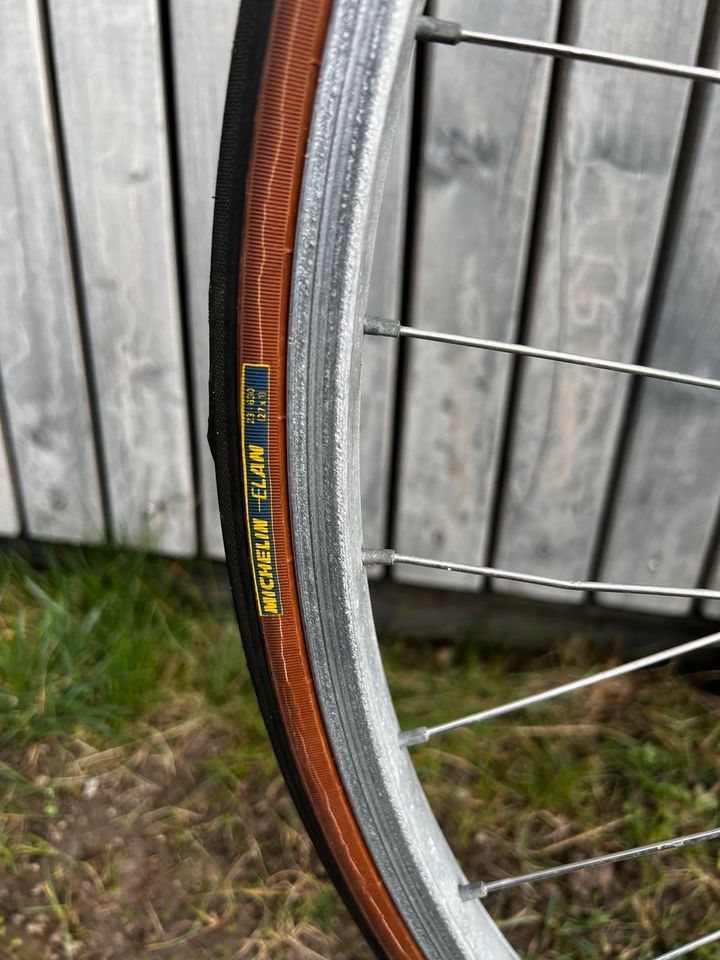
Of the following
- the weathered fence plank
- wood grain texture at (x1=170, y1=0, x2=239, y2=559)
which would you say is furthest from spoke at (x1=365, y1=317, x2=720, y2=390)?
the weathered fence plank

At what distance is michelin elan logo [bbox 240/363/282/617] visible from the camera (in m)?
0.52

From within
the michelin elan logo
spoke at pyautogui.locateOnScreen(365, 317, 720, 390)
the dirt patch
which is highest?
spoke at pyautogui.locateOnScreen(365, 317, 720, 390)

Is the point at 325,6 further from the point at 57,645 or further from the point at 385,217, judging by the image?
the point at 57,645

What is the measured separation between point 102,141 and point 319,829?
2.48ft

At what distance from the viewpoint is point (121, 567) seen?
1.27 meters

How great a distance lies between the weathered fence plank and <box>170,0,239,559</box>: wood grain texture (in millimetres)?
320

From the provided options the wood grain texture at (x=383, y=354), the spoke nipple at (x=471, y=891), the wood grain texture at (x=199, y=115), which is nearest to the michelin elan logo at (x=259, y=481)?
the spoke nipple at (x=471, y=891)

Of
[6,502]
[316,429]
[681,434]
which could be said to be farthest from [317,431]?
[6,502]

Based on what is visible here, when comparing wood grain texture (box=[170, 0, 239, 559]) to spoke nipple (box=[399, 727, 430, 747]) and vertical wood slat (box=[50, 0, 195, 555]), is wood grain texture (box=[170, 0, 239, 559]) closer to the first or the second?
vertical wood slat (box=[50, 0, 195, 555])

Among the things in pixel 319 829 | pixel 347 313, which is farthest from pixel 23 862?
pixel 347 313

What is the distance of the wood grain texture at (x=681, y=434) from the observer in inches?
38.4

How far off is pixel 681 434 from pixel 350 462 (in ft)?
2.22

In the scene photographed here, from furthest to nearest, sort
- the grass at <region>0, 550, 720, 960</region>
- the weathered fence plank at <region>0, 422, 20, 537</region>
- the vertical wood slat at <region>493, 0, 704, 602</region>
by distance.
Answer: the weathered fence plank at <region>0, 422, 20, 537</region>
the grass at <region>0, 550, 720, 960</region>
the vertical wood slat at <region>493, 0, 704, 602</region>

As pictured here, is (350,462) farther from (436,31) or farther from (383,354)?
(383,354)
